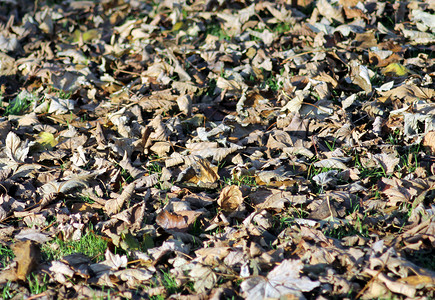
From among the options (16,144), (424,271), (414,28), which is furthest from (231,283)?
(414,28)

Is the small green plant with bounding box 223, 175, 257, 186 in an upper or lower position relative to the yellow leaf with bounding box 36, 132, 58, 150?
upper

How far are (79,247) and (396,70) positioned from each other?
3.01 m

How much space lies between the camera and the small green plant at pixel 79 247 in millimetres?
2675

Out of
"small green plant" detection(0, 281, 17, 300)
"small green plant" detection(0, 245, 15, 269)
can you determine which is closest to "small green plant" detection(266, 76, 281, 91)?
"small green plant" detection(0, 245, 15, 269)

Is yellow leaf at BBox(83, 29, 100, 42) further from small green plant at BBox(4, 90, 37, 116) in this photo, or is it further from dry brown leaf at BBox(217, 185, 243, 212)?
dry brown leaf at BBox(217, 185, 243, 212)

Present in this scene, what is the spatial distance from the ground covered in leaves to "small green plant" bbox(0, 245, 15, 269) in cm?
2

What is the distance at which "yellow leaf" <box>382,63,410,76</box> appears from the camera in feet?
13.2

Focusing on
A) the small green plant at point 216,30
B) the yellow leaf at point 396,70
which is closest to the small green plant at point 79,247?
the yellow leaf at point 396,70

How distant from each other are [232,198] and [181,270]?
26.3 inches

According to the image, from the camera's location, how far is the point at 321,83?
12.8ft

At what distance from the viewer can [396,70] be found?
4.04m

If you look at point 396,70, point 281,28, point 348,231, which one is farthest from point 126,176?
point 281,28

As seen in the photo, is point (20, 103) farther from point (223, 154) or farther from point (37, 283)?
point (37, 283)

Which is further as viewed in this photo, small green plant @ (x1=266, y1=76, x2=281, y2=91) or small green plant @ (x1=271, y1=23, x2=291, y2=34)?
small green plant @ (x1=271, y1=23, x2=291, y2=34)
